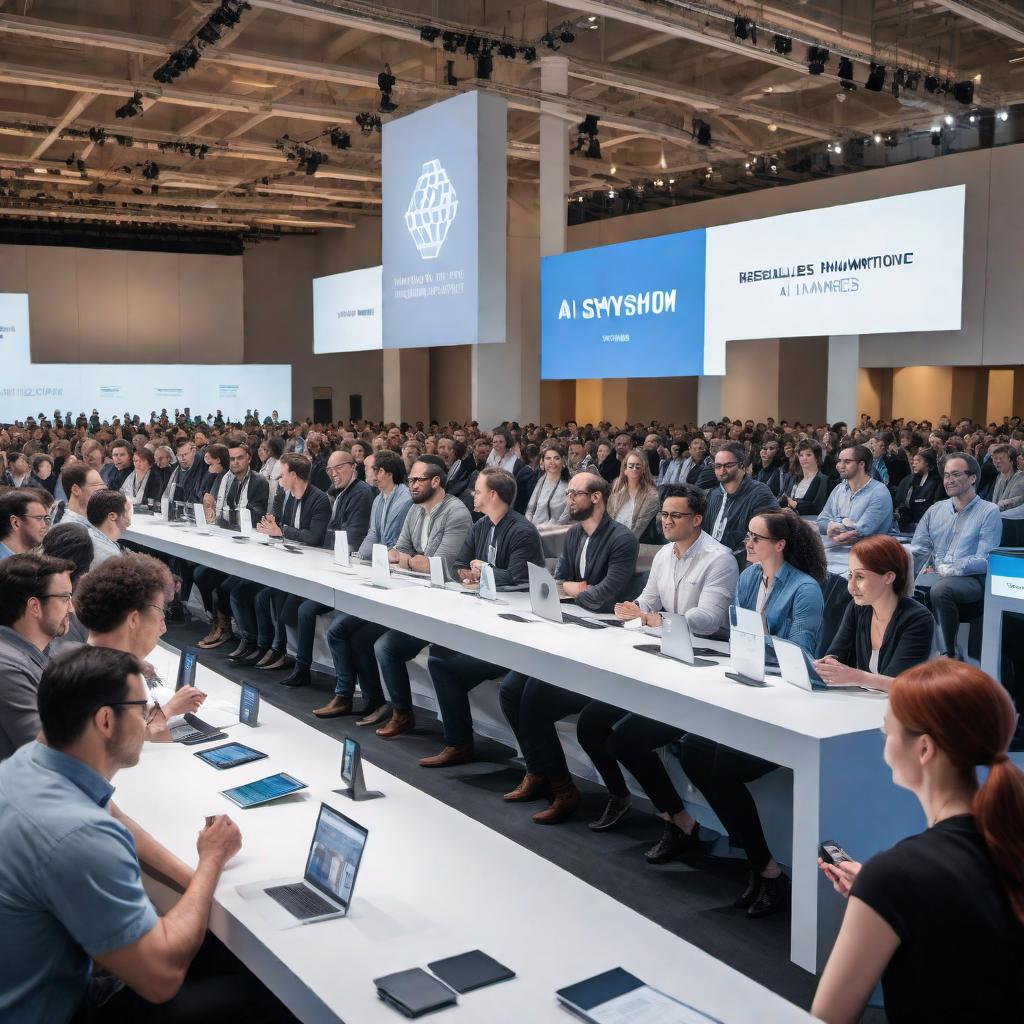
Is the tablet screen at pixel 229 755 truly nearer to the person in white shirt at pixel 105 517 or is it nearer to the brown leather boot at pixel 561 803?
the brown leather boot at pixel 561 803

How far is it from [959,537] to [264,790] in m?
4.37

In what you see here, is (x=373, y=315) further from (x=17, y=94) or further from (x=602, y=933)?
(x=602, y=933)

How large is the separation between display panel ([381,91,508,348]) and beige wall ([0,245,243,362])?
15.0 metres

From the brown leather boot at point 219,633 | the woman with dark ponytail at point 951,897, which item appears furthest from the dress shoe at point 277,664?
the woman with dark ponytail at point 951,897

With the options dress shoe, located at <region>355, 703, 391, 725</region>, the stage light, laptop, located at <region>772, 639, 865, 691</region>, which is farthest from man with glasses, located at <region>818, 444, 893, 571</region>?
the stage light

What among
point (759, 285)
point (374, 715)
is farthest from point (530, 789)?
point (759, 285)

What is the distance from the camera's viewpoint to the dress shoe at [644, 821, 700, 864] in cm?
349

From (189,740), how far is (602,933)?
5.00 ft

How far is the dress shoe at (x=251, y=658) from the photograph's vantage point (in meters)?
6.20

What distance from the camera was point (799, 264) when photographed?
10008 millimetres

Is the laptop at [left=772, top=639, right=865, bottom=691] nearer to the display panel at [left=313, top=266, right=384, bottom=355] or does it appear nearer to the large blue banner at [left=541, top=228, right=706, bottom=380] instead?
the large blue banner at [left=541, top=228, right=706, bottom=380]

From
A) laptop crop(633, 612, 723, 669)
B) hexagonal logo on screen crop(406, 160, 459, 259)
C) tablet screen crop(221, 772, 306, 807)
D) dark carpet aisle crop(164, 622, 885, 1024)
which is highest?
hexagonal logo on screen crop(406, 160, 459, 259)

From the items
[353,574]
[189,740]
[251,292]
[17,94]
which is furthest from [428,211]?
[251,292]

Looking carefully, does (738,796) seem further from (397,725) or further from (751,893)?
(397,725)
